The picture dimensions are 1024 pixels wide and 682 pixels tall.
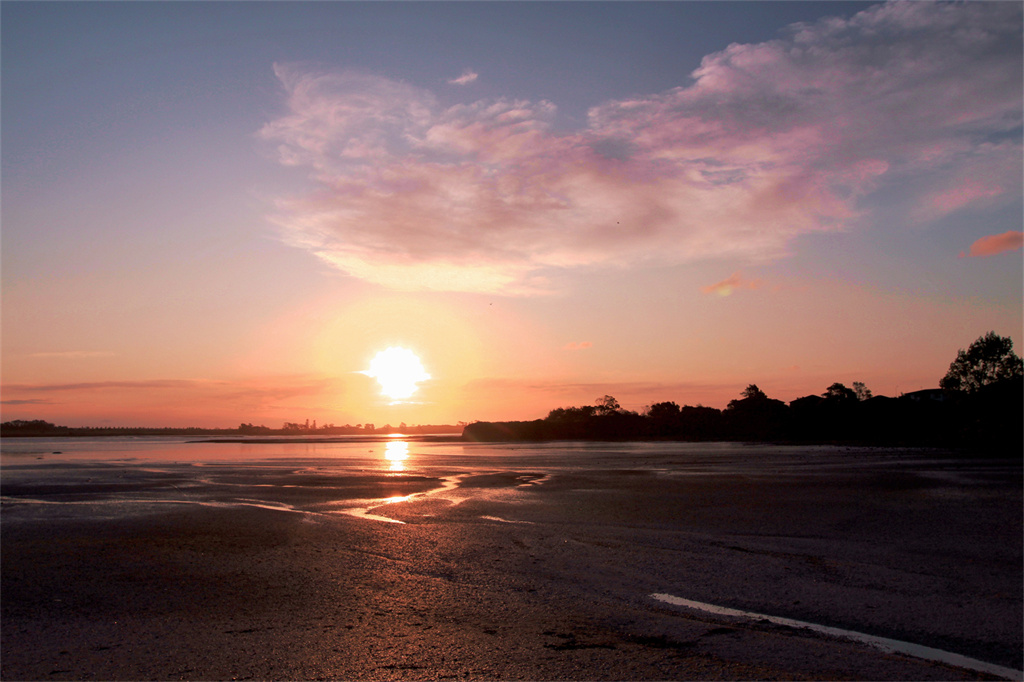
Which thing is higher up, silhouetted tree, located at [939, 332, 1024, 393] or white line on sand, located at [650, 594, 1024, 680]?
silhouetted tree, located at [939, 332, 1024, 393]

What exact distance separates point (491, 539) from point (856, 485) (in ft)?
55.6

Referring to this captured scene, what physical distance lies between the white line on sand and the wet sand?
0.20 metres

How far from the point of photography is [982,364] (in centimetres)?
9425

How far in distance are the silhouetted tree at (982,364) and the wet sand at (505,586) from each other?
88980 millimetres

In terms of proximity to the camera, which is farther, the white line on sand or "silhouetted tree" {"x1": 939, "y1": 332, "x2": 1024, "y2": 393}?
"silhouetted tree" {"x1": 939, "y1": 332, "x2": 1024, "y2": 393}

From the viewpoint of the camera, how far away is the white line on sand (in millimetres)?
7074

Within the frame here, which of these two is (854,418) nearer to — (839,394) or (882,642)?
(839,394)

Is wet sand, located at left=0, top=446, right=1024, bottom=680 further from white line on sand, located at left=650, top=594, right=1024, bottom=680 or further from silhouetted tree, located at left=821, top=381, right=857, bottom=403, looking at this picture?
silhouetted tree, located at left=821, top=381, right=857, bottom=403

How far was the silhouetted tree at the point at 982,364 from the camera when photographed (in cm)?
9188

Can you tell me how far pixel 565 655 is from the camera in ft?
23.8

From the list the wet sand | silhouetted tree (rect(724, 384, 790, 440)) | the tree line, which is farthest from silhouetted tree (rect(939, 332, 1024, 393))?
the wet sand

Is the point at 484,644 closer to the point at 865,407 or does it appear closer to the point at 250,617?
the point at 250,617

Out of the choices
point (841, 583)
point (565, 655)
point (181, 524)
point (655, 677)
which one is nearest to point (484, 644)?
point (565, 655)

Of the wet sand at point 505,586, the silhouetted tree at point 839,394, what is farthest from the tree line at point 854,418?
the wet sand at point 505,586
